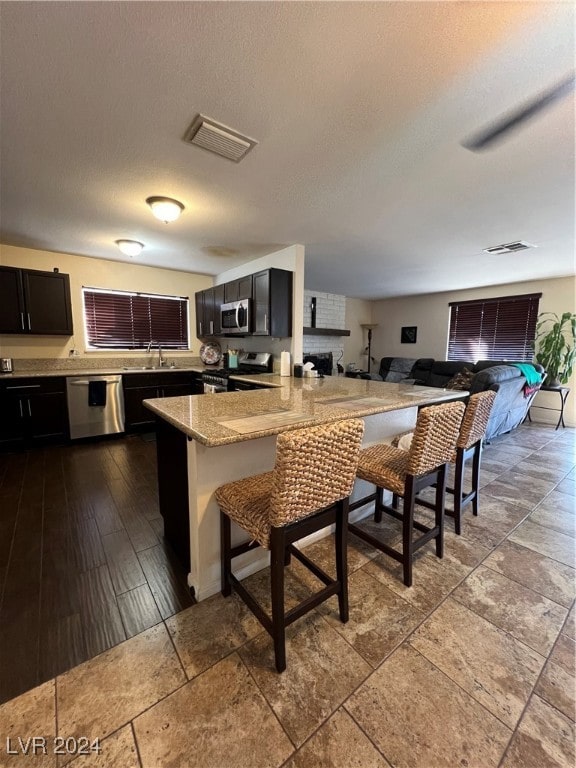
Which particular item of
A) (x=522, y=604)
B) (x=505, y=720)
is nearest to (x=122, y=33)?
(x=505, y=720)

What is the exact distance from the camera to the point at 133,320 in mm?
4754

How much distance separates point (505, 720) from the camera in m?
1.06

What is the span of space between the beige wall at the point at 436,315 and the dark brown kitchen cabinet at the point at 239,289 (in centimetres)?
476

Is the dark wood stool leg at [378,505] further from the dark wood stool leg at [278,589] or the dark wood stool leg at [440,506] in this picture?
the dark wood stool leg at [278,589]

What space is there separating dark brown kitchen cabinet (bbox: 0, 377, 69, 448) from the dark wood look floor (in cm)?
72

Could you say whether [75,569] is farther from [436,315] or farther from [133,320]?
[436,315]

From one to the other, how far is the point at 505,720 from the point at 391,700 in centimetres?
39

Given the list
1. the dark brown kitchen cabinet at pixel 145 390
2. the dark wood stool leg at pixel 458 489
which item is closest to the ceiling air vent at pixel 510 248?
the dark wood stool leg at pixel 458 489

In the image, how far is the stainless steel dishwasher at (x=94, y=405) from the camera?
12.7ft

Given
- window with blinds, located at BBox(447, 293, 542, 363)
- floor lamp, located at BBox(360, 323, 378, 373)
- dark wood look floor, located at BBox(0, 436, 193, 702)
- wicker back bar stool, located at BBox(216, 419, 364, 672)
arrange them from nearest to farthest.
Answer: wicker back bar stool, located at BBox(216, 419, 364, 672), dark wood look floor, located at BBox(0, 436, 193, 702), window with blinds, located at BBox(447, 293, 542, 363), floor lamp, located at BBox(360, 323, 378, 373)

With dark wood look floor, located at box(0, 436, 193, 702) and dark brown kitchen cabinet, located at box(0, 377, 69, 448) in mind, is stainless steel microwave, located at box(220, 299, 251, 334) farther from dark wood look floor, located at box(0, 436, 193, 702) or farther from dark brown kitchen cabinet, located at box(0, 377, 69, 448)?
dark brown kitchen cabinet, located at box(0, 377, 69, 448)

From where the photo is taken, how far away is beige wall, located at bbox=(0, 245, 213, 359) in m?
3.86

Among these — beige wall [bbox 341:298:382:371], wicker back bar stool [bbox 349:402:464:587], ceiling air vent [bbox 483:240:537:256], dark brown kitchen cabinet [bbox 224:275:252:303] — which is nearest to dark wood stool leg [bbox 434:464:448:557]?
wicker back bar stool [bbox 349:402:464:587]

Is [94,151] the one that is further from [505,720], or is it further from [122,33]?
[505,720]
